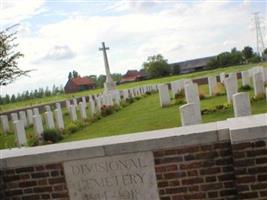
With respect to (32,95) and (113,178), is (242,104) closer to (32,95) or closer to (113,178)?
(113,178)

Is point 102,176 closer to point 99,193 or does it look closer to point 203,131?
point 99,193

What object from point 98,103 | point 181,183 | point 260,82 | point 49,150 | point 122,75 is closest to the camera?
point 181,183

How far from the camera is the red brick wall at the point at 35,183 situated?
15.5 ft

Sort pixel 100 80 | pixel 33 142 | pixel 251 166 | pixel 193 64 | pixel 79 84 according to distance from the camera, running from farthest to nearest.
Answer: pixel 193 64
pixel 100 80
pixel 79 84
pixel 33 142
pixel 251 166

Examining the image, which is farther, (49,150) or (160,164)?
(49,150)

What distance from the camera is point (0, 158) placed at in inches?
191

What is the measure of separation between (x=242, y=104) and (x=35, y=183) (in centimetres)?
580

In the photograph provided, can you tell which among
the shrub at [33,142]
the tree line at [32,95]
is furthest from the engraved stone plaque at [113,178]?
the tree line at [32,95]

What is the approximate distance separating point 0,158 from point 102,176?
1.19 metres

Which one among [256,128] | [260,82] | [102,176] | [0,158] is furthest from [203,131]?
[260,82]

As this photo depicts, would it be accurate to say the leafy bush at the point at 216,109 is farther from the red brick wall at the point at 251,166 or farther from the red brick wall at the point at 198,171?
the red brick wall at the point at 251,166

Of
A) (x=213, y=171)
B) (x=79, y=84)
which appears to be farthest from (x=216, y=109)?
(x=79, y=84)

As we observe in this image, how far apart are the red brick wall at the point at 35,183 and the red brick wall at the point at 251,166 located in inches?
72.4

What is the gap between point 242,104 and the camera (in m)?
9.40
